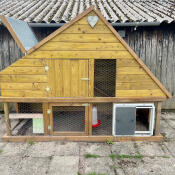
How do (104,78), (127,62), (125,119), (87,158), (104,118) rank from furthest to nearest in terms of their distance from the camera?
(104,78), (104,118), (125,119), (127,62), (87,158)

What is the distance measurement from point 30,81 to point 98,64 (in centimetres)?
188

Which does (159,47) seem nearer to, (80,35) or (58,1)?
(80,35)

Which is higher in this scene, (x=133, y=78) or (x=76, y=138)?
(x=133, y=78)

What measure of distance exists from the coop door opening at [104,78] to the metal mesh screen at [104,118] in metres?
0.30

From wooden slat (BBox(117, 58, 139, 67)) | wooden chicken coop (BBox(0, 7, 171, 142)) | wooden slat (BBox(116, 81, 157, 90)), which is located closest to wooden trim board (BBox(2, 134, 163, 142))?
wooden chicken coop (BBox(0, 7, 171, 142))

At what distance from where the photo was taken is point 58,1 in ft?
22.0

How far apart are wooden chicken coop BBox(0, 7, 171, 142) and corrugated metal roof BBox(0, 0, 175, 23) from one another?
147 cm

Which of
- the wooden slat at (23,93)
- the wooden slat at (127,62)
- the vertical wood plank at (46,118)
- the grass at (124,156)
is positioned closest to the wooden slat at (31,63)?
the wooden slat at (23,93)

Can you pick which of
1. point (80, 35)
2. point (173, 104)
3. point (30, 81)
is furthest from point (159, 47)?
point (30, 81)

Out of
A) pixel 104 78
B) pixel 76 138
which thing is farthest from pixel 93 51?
pixel 76 138

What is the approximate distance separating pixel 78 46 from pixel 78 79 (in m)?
0.64

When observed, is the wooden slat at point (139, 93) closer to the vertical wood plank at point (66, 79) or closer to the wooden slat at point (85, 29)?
the vertical wood plank at point (66, 79)

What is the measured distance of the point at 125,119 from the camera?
3.55 m

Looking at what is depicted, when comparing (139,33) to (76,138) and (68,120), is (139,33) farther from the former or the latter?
(76,138)
